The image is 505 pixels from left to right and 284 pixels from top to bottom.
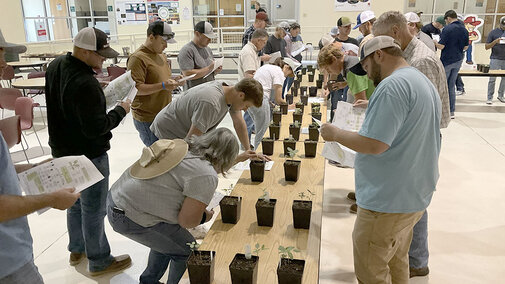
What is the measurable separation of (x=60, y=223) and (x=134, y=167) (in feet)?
6.14

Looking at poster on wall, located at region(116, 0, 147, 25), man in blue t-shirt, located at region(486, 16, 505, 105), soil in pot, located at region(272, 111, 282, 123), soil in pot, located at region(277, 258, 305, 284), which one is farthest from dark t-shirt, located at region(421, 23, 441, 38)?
poster on wall, located at region(116, 0, 147, 25)

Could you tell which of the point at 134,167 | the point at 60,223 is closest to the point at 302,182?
the point at 134,167

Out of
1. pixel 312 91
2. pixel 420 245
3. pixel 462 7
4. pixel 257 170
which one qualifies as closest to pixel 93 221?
pixel 257 170

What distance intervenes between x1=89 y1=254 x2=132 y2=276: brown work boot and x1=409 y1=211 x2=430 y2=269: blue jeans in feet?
6.01

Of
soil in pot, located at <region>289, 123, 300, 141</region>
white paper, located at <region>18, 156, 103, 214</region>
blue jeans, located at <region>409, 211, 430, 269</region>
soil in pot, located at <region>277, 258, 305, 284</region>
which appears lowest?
blue jeans, located at <region>409, 211, 430, 269</region>

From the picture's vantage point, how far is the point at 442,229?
3199 millimetres

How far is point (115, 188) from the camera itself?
6.42 ft

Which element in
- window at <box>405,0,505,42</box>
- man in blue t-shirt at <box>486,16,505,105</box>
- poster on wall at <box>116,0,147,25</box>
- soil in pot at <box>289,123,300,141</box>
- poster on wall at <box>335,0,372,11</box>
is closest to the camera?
soil in pot at <box>289,123,300,141</box>

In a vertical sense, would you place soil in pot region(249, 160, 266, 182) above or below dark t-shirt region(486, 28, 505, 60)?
below

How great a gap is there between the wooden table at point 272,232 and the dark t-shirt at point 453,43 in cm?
512

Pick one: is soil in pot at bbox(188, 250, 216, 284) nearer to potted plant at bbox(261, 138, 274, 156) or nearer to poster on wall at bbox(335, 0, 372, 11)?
potted plant at bbox(261, 138, 274, 156)

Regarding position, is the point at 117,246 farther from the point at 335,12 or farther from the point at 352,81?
the point at 335,12

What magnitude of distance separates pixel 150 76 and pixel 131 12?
9898 millimetres

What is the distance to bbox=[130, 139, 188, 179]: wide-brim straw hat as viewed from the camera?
1.78 m
